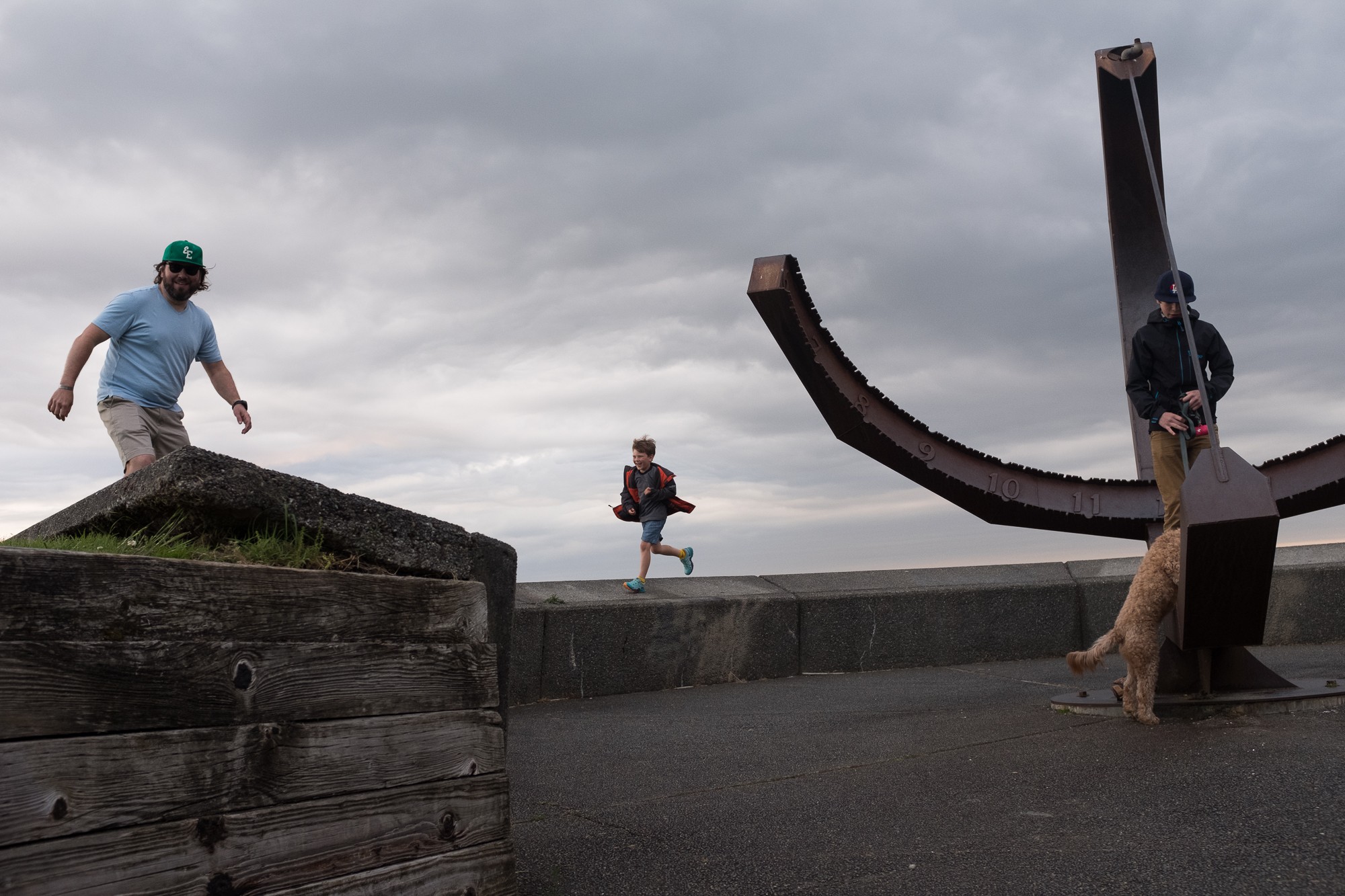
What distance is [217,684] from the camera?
2258mm

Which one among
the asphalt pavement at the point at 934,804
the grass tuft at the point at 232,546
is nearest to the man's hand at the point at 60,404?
the grass tuft at the point at 232,546

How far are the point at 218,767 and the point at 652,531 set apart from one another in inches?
291

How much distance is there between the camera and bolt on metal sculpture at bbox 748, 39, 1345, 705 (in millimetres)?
4699

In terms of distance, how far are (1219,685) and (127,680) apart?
5562mm

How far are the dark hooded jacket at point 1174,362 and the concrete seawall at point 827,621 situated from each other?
3873 millimetres

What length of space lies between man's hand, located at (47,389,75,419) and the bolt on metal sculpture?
3.72 metres

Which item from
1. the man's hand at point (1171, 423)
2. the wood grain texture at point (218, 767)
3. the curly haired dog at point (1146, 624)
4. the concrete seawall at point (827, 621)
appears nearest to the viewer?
the wood grain texture at point (218, 767)

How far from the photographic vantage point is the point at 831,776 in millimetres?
4418

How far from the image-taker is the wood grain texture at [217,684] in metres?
2.01

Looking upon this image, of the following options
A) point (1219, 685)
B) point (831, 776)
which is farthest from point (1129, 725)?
point (831, 776)

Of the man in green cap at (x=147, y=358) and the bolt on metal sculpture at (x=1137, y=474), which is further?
the man in green cap at (x=147, y=358)

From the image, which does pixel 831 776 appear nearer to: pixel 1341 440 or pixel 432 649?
pixel 432 649

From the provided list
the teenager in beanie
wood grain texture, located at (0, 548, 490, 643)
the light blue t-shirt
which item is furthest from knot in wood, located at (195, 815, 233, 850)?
the teenager in beanie

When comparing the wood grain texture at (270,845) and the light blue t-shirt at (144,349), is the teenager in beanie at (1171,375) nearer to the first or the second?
the wood grain texture at (270,845)
